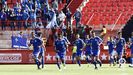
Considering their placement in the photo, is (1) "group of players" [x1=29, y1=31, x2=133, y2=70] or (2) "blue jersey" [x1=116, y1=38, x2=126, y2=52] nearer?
(1) "group of players" [x1=29, y1=31, x2=133, y2=70]

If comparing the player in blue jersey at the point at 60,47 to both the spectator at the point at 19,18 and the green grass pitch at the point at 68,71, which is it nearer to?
the green grass pitch at the point at 68,71

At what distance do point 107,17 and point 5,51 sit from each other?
398 inches

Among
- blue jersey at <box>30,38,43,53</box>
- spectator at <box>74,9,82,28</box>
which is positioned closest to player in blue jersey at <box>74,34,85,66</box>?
blue jersey at <box>30,38,43,53</box>

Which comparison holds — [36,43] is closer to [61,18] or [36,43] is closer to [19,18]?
[61,18]

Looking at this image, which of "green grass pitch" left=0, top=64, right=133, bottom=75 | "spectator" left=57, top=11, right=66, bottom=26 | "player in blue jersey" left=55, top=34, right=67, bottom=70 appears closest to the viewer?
"green grass pitch" left=0, top=64, right=133, bottom=75

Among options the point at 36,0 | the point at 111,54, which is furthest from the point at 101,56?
the point at 36,0

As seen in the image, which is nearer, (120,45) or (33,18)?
(120,45)

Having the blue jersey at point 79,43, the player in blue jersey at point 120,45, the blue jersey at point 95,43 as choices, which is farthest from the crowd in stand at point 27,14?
the blue jersey at point 95,43

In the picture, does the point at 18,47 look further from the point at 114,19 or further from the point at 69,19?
the point at 114,19

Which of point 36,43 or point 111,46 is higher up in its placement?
point 36,43

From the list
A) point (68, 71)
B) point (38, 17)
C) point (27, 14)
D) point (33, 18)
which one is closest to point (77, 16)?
point (38, 17)

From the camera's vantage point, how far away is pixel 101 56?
38.0m

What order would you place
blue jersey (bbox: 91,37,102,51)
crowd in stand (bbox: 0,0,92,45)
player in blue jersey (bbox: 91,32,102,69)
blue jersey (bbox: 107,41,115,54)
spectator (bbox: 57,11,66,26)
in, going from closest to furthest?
player in blue jersey (bbox: 91,32,102,69) < blue jersey (bbox: 91,37,102,51) < blue jersey (bbox: 107,41,115,54) < crowd in stand (bbox: 0,0,92,45) < spectator (bbox: 57,11,66,26)

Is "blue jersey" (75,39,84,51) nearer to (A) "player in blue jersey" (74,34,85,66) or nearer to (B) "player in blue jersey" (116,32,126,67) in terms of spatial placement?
(A) "player in blue jersey" (74,34,85,66)
